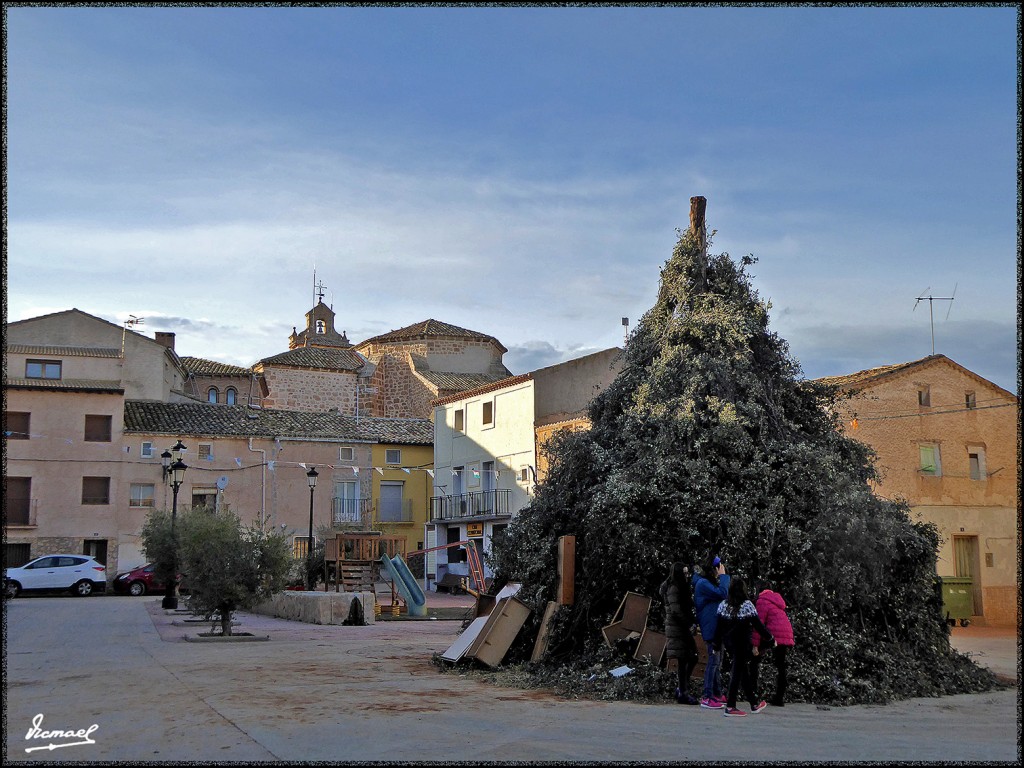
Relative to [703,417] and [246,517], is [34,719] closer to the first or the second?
[703,417]

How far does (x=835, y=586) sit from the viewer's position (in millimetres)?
11406

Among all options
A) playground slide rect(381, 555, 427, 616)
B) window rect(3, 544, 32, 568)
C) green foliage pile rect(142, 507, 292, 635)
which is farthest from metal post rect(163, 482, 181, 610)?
window rect(3, 544, 32, 568)

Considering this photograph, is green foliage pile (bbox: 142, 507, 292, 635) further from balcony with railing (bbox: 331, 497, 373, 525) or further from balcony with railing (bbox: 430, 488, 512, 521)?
balcony with railing (bbox: 331, 497, 373, 525)

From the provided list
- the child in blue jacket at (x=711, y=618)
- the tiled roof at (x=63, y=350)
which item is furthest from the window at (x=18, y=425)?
the child in blue jacket at (x=711, y=618)

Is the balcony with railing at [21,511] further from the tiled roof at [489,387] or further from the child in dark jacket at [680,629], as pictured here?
the child in dark jacket at [680,629]

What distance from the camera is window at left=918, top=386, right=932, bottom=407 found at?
2619 centimetres

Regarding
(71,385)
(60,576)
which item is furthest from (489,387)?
(71,385)

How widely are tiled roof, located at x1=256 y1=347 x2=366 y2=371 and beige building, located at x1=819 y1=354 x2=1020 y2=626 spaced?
34462 millimetres

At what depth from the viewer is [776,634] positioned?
9914mm

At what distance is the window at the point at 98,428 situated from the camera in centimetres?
4153

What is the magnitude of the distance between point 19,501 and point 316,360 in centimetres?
1895

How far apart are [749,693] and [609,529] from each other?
2.64 m

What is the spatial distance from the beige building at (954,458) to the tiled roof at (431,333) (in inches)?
1241

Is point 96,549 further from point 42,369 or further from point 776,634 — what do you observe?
point 776,634
